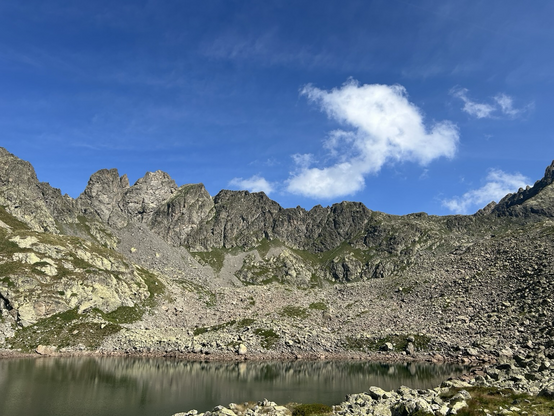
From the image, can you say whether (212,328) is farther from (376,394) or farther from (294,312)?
(376,394)

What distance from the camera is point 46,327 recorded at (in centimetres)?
12000

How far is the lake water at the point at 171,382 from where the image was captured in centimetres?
5471

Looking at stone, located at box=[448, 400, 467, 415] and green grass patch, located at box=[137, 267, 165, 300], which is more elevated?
green grass patch, located at box=[137, 267, 165, 300]

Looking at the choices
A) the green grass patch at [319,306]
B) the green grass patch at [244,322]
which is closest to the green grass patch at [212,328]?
the green grass patch at [244,322]

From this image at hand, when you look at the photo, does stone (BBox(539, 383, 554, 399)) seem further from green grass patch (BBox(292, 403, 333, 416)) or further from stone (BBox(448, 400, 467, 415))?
green grass patch (BBox(292, 403, 333, 416))

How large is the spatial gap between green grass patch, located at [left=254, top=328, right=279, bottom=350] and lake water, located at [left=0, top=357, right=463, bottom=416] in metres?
14.4

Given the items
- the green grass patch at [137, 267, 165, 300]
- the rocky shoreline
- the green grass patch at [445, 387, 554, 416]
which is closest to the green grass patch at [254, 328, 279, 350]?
the rocky shoreline

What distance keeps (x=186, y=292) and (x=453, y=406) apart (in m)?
175

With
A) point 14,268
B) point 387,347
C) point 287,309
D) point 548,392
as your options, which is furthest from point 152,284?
point 548,392

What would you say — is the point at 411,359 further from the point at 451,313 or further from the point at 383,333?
the point at 451,313

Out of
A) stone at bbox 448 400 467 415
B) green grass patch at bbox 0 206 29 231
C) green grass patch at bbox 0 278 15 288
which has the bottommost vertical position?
stone at bbox 448 400 467 415

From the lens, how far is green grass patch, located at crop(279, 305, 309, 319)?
15135cm

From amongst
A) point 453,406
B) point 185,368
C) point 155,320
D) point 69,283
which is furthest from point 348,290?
point 453,406

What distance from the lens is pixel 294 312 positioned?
511 ft
